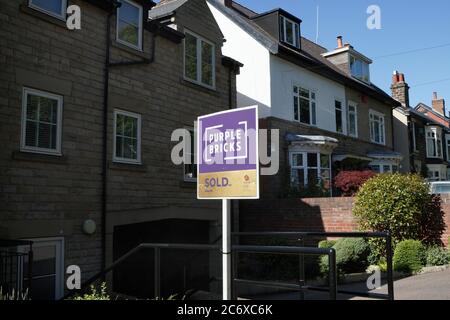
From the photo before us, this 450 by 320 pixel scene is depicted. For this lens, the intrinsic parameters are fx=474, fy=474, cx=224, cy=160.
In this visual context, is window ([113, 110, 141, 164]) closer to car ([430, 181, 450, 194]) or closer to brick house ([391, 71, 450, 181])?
car ([430, 181, 450, 194])

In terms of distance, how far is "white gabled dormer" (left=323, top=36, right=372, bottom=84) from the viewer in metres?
24.5

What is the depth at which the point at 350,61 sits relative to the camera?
24.8m

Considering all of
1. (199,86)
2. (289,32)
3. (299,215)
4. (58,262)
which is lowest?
(58,262)

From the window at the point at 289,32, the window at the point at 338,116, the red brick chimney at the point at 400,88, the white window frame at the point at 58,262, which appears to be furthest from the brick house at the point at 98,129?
the red brick chimney at the point at 400,88

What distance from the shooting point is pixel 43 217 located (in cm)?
927

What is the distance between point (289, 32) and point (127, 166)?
12631 mm

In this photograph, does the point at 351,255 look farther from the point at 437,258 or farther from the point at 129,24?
the point at 129,24

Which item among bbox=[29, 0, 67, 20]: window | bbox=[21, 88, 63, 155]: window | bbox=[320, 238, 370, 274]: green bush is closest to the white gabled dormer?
bbox=[320, 238, 370, 274]: green bush

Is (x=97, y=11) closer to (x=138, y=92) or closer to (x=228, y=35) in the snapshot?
(x=138, y=92)

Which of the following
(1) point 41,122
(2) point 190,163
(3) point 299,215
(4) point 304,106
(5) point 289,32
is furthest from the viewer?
(5) point 289,32

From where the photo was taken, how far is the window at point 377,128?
25281 millimetres

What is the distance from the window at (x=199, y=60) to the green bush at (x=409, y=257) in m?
7.13

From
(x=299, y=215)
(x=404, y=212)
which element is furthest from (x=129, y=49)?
(x=404, y=212)

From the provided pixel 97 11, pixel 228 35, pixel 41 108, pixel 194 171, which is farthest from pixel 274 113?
pixel 41 108
